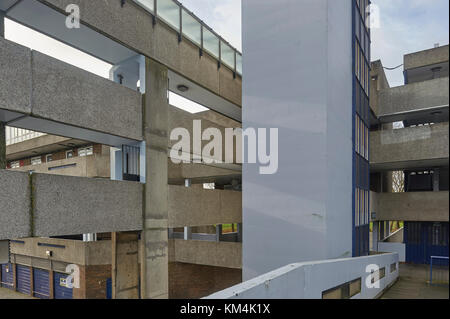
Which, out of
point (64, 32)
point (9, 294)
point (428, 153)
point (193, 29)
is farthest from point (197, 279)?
point (428, 153)

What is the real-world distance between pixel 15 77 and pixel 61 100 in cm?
127

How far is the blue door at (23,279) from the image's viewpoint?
23.6 meters

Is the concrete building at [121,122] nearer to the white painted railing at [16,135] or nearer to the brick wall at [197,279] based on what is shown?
the brick wall at [197,279]

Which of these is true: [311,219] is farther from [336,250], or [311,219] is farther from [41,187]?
[41,187]

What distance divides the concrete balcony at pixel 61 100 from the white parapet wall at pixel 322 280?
6757 mm

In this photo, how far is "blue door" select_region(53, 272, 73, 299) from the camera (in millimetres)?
20255

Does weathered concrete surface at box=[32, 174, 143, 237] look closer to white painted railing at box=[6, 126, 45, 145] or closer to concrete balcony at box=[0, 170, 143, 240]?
concrete balcony at box=[0, 170, 143, 240]

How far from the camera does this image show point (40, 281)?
22.5m

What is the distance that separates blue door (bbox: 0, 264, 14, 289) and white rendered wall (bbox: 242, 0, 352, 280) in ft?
76.2

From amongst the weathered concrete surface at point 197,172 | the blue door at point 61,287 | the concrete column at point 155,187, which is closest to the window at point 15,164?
the blue door at point 61,287

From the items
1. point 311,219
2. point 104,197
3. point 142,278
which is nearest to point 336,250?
point 311,219

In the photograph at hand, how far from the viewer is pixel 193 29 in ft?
47.1

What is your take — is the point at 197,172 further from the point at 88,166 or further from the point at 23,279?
the point at 23,279
